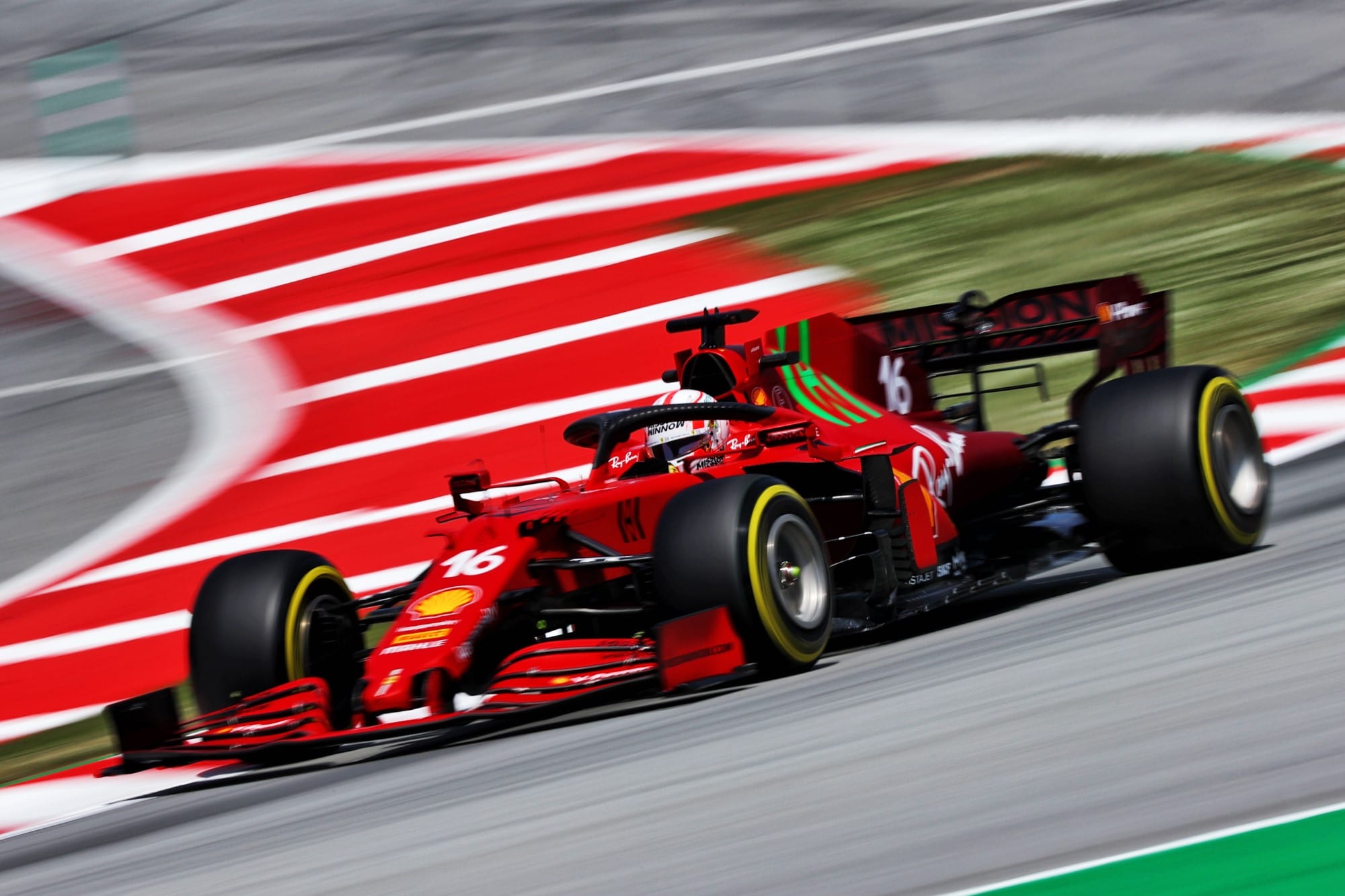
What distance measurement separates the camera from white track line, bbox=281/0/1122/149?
62.6 ft

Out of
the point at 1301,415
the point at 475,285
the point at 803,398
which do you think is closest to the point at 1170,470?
the point at 803,398

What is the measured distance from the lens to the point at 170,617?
9.95 meters

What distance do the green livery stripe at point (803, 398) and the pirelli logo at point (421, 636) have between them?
210 cm

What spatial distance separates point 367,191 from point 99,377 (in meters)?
4.09

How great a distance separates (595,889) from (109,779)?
3.88 metres

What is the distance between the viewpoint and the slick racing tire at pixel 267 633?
649 centimetres

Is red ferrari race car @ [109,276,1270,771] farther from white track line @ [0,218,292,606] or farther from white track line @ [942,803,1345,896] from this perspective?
white track line @ [0,218,292,606]

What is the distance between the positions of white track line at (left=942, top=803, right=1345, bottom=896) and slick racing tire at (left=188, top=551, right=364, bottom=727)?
352 cm

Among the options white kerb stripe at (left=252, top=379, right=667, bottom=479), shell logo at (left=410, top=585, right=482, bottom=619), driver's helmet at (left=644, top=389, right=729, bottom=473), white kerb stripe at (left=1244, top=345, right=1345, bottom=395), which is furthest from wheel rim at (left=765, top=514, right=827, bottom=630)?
white kerb stripe at (left=252, top=379, right=667, bottom=479)

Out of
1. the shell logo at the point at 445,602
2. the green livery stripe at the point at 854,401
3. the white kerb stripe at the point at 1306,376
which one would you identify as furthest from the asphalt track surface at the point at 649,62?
the shell logo at the point at 445,602

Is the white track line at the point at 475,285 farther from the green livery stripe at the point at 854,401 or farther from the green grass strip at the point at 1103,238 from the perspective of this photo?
the green livery stripe at the point at 854,401

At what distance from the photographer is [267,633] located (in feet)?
21.3

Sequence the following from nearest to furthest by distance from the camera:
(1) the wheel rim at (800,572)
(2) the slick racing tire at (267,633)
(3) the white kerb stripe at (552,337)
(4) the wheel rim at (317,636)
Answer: (1) the wheel rim at (800,572), (2) the slick racing tire at (267,633), (4) the wheel rim at (317,636), (3) the white kerb stripe at (552,337)

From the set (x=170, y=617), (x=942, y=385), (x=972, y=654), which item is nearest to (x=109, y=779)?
(x=170, y=617)
